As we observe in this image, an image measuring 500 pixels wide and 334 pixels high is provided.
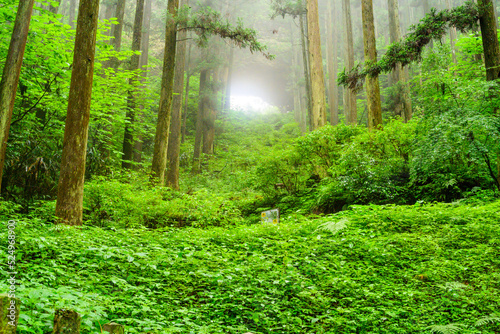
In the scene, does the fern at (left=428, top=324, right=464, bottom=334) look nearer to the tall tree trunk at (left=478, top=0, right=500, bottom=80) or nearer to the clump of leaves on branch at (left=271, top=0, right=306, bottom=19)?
the tall tree trunk at (left=478, top=0, right=500, bottom=80)

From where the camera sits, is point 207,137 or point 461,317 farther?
point 207,137

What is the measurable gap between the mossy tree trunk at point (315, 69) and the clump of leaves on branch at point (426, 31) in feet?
14.1

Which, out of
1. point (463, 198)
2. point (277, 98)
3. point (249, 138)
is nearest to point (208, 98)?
point (249, 138)

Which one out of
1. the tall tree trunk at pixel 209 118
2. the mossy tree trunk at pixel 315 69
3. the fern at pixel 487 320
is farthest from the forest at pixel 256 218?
the tall tree trunk at pixel 209 118

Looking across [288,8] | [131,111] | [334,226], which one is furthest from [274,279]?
[288,8]

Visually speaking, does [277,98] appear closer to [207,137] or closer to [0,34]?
[207,137]

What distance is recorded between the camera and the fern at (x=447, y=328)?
2717 mm

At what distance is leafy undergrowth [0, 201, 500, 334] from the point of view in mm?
2828

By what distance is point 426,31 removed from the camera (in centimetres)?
799

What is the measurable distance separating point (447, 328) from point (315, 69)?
1356 cm

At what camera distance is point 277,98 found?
47.5m

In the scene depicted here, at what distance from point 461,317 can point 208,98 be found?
19212mm

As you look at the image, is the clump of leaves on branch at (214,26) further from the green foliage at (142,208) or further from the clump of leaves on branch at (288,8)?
the clump of leaves on branch at (288,8)

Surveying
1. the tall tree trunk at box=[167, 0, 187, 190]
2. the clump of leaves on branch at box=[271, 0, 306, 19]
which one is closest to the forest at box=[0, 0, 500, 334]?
the tall tree trunk at box=[167, 0, 187, 190]
